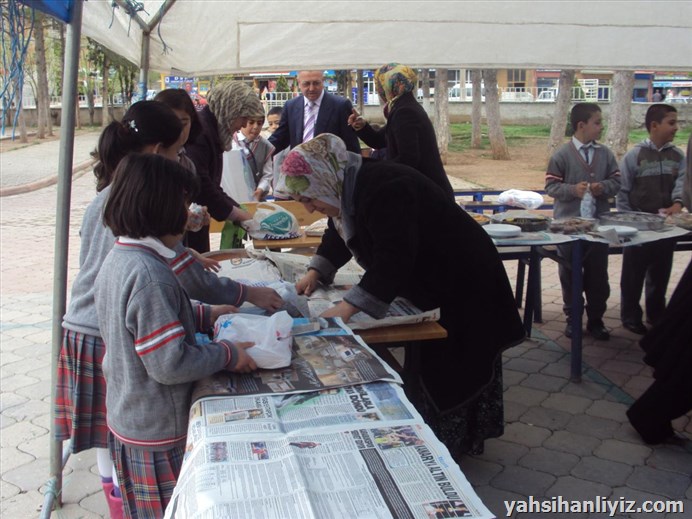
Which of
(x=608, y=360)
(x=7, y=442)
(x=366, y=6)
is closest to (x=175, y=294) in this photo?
(x=7, y=442)

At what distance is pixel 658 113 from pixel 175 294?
4026 mm

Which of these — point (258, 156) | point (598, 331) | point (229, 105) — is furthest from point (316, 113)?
point (598, 331)

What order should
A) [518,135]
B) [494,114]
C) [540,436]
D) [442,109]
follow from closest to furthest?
[540,436] < [494,114] < [442,109] < [518,135]

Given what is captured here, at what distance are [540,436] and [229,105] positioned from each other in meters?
2.46

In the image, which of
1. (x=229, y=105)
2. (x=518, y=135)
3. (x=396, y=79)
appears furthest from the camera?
(x=518, y=135)

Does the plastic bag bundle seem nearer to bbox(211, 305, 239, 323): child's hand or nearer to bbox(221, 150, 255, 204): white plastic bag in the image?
bbox(221, 150, 255, 204): white plastic bag

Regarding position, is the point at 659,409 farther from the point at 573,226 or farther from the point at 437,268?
the point at 437,268

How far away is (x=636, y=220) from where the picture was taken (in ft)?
13.1

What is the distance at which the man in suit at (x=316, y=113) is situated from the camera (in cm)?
554

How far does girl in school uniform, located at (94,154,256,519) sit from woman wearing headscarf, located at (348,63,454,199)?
8.51 feet

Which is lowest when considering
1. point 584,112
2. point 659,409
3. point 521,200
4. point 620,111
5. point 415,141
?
point 659,409

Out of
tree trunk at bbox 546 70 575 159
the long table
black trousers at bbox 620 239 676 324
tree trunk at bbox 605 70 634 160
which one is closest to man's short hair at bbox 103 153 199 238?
the long table

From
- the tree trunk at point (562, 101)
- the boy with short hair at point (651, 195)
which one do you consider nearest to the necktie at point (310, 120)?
the boy with short hair at point (651, 195)

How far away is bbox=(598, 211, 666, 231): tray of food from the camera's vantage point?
12.9ft
